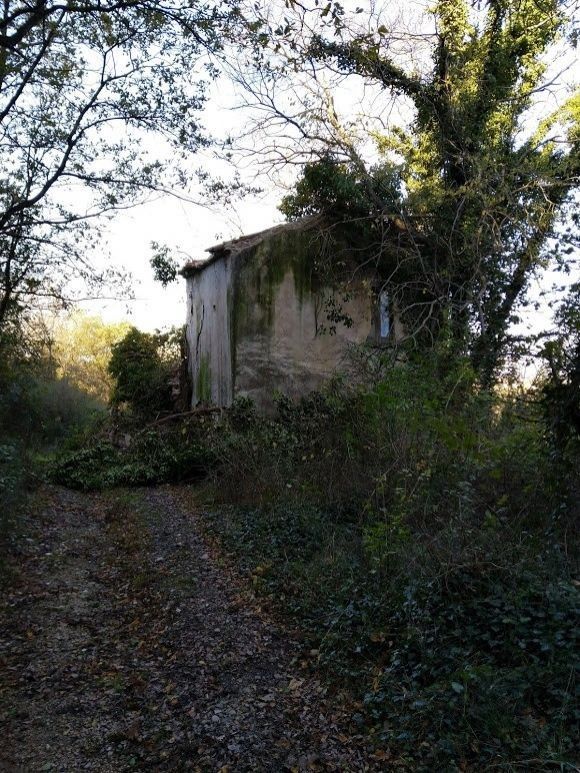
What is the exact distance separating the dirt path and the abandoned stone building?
671 centimetres

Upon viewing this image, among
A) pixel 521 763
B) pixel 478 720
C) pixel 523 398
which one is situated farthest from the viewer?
pixel 523 398

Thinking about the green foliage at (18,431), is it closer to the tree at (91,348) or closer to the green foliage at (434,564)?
the green foliage at (434,564)

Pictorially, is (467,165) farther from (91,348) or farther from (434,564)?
(91,348)

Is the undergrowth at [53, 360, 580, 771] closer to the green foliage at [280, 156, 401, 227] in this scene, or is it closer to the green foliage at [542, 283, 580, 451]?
the green foliage at [542, 283, 580, 451]

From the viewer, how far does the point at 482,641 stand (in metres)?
5.11

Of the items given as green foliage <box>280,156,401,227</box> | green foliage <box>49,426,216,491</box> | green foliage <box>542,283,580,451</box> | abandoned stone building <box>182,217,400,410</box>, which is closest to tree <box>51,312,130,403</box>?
green foliage <box>49,426,216,491</box>

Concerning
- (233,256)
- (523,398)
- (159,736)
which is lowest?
(159,736)

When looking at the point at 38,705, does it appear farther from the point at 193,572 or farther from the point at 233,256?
the point at 233,256

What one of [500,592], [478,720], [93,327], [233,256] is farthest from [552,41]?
[93,327]

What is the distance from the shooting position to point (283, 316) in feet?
50.1

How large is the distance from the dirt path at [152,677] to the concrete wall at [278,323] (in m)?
6.58

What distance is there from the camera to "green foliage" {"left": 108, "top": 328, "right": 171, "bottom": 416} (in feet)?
62.1

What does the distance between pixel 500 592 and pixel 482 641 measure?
0.45 metres

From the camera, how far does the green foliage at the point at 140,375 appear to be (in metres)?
18.9
